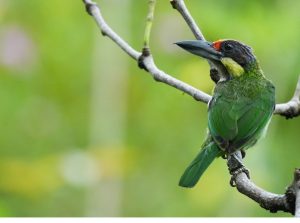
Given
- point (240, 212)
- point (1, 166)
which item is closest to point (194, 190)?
point (240, 212)

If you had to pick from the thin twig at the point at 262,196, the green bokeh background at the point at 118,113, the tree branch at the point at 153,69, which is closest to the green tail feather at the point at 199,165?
the tree branch at the point at 153,69

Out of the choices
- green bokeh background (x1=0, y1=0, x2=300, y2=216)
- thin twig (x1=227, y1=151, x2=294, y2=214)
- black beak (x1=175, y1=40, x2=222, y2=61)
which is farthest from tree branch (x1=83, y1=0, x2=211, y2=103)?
green bokeh background (x1=0, y1=0, x2=300, y2=216)

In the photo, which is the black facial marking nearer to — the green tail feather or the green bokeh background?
the green tail feather

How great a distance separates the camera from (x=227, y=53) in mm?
2445

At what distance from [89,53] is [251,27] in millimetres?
900

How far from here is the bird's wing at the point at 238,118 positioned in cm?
226

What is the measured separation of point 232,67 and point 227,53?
94 millimetres

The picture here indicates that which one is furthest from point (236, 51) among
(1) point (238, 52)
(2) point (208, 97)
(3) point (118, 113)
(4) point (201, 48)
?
(3) point (118, 113)

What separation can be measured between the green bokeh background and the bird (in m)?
0.82

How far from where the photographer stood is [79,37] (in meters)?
4.11

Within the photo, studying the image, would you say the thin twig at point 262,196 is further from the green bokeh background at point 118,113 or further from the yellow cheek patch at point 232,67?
the green bokeh background at point 118,113

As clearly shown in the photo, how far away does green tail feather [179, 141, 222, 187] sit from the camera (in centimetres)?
212

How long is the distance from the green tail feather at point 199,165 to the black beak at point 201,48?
0.24 m

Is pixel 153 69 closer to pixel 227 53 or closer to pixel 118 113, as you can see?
pixel 227 53
